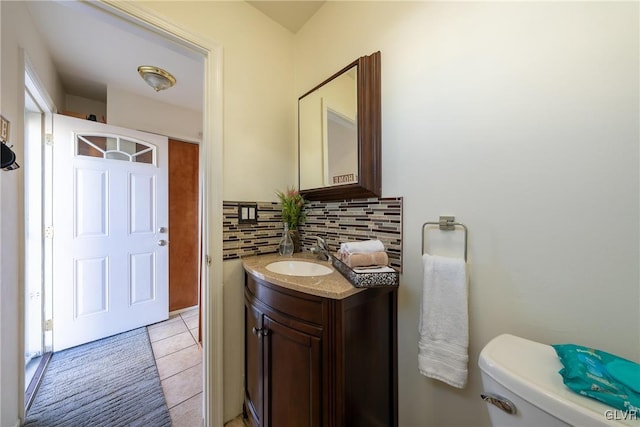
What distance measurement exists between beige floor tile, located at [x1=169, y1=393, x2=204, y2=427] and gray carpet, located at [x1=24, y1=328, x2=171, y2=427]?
0.04 m

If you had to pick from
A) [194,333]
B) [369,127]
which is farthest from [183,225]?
[369,127]

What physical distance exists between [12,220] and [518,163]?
7.58 ft

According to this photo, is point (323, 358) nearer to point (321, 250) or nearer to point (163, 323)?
point (321, 250)

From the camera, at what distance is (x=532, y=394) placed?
516 millimetres

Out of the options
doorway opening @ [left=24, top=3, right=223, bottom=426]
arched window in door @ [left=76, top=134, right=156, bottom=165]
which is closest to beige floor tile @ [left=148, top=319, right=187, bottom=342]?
doorway opening @ [left=24, top=3, right=223, bottom=426]

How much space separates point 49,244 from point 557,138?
3.28 m

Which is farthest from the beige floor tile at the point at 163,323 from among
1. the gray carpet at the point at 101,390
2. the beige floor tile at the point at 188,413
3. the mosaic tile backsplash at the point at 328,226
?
the mosaic tile backsplash at the point at 328,226

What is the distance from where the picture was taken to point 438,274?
2.88ft

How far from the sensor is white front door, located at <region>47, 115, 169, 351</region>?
76.0 inches

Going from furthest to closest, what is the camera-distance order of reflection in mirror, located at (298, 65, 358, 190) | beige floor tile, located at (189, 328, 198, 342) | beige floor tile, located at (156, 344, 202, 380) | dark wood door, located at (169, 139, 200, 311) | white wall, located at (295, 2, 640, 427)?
dark wood door, located at (169, 139, 200, 311), beige floor tile, located at (189, 328, 198, 342), beige floor tile, located at (156, 344, 202, 380), reflection in mirror, located at (298, 65, 358, 190), white wall, located at (295, 2, 640, 427)

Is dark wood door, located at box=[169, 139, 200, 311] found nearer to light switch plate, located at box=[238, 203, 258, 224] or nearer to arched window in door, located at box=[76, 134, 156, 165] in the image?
arched window in door, located at box=[76, 134, 156, 165]

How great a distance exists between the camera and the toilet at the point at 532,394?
1.47ft

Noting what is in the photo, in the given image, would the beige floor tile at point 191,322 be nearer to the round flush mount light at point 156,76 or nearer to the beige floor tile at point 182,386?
the beige floor tile at point 182,386

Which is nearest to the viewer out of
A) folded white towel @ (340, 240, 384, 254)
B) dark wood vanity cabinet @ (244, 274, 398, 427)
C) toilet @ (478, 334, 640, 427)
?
toilet @ (478, 334, 640, 427)
